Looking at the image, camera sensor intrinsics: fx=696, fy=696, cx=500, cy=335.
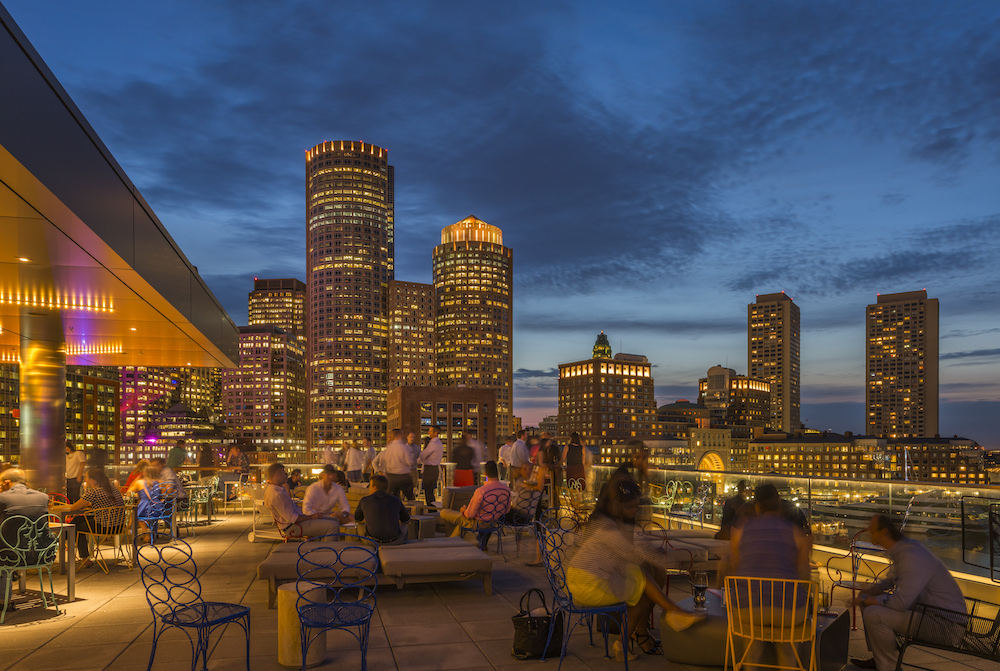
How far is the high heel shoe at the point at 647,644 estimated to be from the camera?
5434mm

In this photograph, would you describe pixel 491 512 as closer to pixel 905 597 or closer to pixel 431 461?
pixel 431 461

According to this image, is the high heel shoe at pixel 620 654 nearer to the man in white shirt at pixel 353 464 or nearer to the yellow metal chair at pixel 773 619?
the yellow metal chair at pixel 773 619

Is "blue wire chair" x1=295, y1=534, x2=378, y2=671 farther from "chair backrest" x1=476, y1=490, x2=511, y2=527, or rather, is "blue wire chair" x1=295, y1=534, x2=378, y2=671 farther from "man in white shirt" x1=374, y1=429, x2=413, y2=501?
"man in white shirt" x1=374, y1=429, x2=413, y2=501

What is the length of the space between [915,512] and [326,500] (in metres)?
7.33

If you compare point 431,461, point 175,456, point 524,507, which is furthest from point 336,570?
point 175,456

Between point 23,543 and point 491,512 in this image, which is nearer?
point 23,543

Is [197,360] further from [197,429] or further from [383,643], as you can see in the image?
[197,429]

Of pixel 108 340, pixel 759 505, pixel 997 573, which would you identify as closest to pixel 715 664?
pixel 759 505

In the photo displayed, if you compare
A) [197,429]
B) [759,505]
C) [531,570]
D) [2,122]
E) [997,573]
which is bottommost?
[197,429]

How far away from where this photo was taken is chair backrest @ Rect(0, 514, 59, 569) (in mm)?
6828

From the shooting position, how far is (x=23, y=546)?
22.7ft

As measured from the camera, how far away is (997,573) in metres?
7.00

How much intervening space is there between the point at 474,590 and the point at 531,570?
4.63 feet

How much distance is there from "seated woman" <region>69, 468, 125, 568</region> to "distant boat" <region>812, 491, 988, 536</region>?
9.43 m
